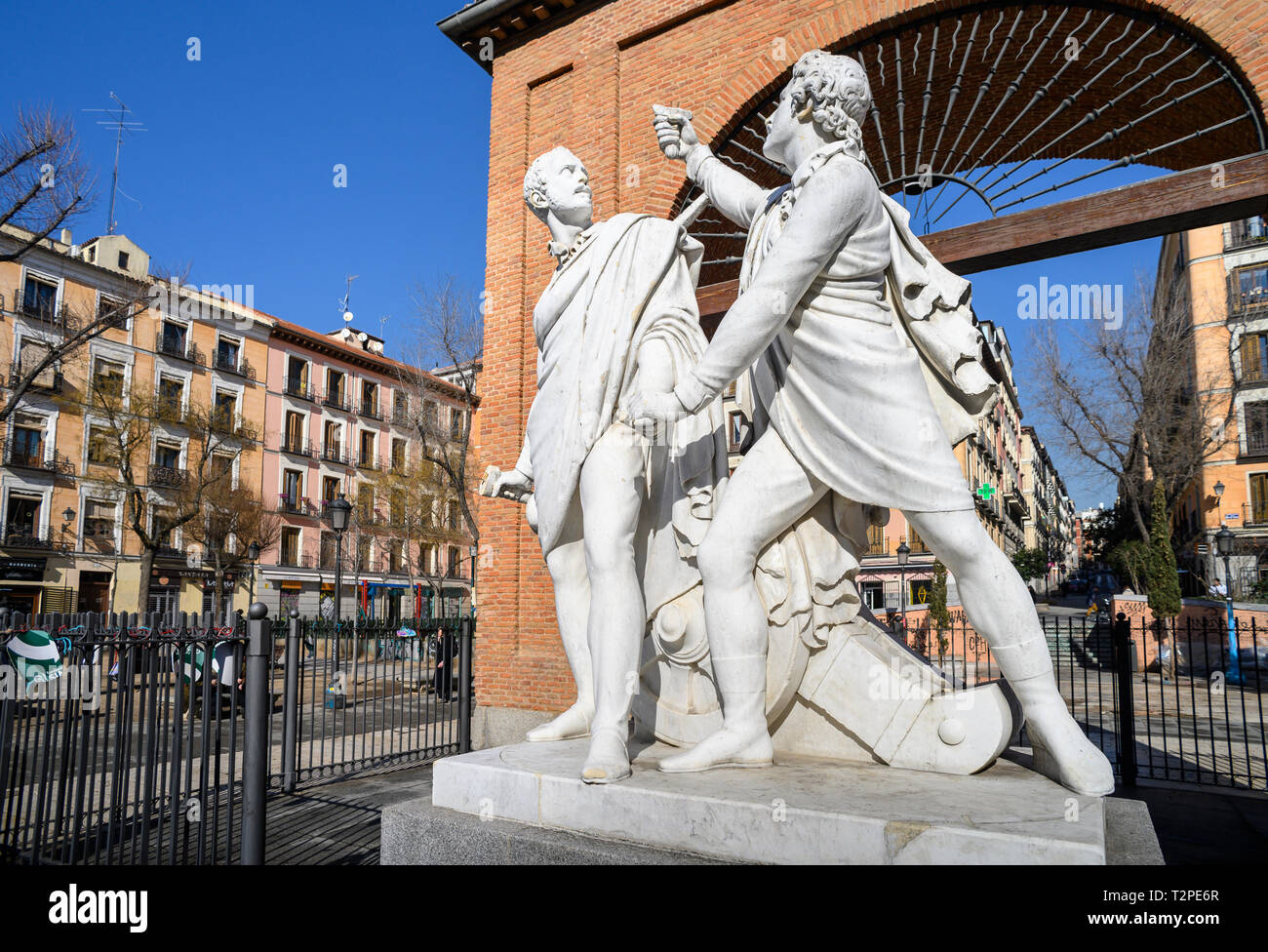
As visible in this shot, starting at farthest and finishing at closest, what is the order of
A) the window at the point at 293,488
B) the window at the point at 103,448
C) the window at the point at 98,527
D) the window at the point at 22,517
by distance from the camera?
the window at the point at 293,488, the window at the point at 98,527, the window at the point at 22,517, the window at the point at 103,448

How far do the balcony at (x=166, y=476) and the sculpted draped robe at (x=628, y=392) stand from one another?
3408cm

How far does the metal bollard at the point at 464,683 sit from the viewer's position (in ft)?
28.4

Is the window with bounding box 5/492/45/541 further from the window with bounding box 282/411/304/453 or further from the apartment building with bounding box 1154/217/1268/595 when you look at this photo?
the apartment building with bounding box 1154/217/1268/595

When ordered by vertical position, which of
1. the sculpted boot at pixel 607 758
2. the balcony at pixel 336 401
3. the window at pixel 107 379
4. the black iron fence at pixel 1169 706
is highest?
the balcony at pixel 336 401

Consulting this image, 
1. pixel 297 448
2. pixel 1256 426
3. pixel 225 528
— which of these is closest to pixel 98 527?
pixel 225 528

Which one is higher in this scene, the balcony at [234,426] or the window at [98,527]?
→ the balcony at [234,426]

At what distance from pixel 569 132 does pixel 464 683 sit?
657 centimetres

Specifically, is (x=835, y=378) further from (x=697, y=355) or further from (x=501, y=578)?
(x=501, y=578)

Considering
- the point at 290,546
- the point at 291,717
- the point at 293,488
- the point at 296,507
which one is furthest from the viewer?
the point at 293,488

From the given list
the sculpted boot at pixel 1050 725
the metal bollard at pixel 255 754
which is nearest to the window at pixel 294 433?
the metal bollard at pixel 255 754

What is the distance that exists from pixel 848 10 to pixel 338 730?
10724 millimetres

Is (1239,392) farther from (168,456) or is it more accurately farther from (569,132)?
(168,456)

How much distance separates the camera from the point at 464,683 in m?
8.63

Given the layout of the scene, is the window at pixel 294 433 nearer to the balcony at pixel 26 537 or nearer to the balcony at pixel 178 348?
the balcony at pixel 178 348
